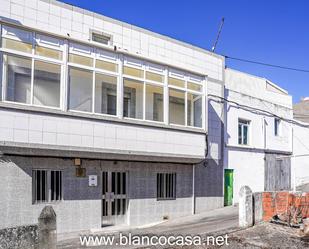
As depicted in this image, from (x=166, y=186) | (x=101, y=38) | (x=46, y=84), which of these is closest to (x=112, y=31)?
(x=101, y=38)

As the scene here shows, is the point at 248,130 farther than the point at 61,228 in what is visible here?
Yes

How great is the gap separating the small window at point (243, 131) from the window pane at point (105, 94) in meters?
8.97

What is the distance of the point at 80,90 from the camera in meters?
13.6

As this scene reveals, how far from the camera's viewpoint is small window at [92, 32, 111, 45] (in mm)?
15458

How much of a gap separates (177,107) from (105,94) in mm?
3448

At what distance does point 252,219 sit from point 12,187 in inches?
298

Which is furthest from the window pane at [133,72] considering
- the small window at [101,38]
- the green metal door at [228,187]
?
the green metal door at [228,187]

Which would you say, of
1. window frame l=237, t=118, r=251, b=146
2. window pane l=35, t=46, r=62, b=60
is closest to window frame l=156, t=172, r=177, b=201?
window frame l=237, t=118, r=251, b=146

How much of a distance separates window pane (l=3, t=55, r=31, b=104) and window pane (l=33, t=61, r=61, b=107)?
24cm

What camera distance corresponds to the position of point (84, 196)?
14.1 m

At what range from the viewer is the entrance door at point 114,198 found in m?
14.9

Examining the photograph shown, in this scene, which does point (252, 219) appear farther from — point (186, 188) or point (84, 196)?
point (84, 196)

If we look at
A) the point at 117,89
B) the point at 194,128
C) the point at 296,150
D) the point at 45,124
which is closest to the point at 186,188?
the point at 194,128

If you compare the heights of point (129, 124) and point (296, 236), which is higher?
point (129, 124)
